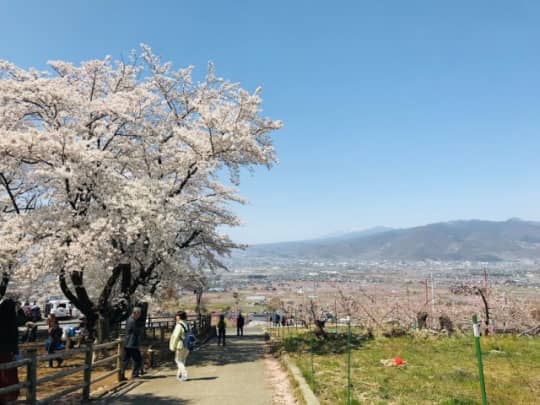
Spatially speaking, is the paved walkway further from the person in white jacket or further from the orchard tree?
the orchard tree

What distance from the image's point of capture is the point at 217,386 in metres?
10.2

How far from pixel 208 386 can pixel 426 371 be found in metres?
5.93

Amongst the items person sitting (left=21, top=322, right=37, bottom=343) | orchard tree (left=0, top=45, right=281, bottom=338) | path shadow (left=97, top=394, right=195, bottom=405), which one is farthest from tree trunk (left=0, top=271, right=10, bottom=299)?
path shadow (left=97, top=394, right=195, bottom=405)

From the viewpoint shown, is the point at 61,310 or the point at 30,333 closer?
the point at 30,333

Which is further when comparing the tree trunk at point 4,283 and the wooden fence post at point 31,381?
the tree trunk at point 4,283

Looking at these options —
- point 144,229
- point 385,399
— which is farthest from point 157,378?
point 385,399

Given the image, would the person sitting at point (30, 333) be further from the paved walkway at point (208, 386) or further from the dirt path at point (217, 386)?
the paved walkway at point (208, 386)

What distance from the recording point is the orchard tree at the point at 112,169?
540 inches

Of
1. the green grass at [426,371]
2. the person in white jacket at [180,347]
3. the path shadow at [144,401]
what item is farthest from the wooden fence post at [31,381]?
the green grass at [426,371]

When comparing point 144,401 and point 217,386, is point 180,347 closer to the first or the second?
point 217,386

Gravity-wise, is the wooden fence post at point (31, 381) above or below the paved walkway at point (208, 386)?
above

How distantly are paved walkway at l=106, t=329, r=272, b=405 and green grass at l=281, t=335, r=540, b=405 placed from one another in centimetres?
135

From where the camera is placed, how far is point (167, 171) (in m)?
18.0

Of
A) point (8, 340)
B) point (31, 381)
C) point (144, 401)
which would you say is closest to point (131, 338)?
point (144, 401)
